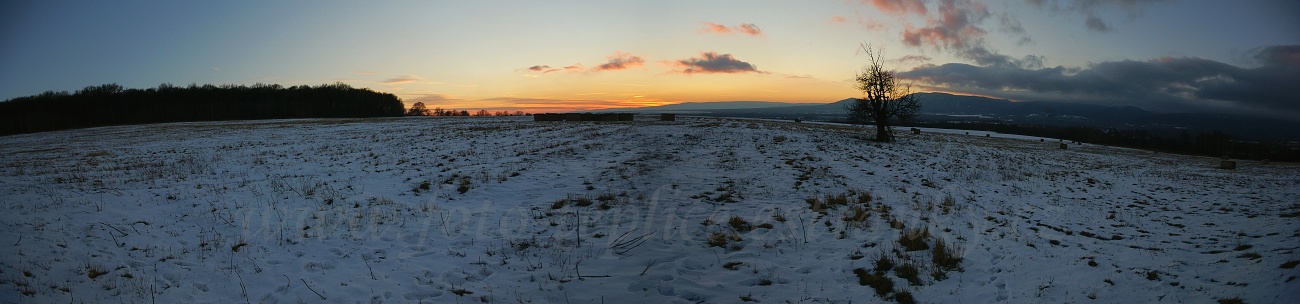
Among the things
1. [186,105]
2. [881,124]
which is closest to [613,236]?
[881,124]

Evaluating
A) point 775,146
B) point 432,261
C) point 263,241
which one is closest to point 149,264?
point 263,241

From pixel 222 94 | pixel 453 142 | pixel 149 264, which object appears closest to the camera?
pixel 149 264

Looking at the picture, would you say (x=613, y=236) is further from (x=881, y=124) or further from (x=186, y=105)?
(x=186, y=105)

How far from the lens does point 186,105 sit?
94.1m

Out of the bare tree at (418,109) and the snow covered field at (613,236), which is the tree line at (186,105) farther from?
the snow covered field at (613,236)

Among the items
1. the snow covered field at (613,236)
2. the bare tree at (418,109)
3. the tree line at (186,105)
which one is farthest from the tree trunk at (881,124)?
the bare tree at (418,109)

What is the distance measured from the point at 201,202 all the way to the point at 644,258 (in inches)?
443

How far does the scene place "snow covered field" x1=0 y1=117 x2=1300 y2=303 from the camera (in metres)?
6.86

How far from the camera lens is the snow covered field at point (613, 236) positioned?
6.86 metres

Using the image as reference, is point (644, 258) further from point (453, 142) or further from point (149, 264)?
point (453, 142)

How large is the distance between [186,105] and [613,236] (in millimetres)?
124562

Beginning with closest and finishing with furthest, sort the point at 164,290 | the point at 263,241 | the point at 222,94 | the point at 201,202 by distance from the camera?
the point at 164,290 → the point at 263,241 → the point at 201,202 → the point at 222,94

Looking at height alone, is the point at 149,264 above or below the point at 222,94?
below

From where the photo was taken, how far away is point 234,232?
9.47 meters
